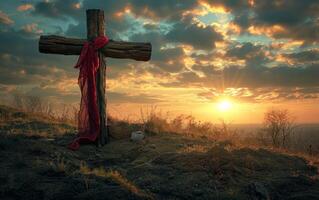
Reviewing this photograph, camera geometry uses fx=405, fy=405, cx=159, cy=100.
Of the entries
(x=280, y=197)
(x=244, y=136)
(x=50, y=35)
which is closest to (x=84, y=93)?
(x=50, y=35)

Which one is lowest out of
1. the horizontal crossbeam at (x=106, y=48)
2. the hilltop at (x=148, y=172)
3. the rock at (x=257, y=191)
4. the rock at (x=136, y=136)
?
the rock at (x=257, y=191)

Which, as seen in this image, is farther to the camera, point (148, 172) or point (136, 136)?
point (136, 136)

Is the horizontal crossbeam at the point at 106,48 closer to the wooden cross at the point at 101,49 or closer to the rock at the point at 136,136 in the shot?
the wooden cross at the point at 101,49

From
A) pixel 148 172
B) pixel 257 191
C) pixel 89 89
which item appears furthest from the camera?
pixel 89 89

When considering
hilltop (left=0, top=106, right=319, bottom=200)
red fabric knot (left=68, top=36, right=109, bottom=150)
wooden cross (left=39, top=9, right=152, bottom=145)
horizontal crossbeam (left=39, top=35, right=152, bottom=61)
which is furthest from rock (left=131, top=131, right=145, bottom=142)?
horizontal crossbeam (left=39, top=35, right=152, bottom=61)

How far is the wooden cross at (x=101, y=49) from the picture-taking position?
11.2m

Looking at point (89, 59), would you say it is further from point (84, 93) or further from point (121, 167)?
point (121, 167)

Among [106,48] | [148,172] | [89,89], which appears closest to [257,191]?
[148,172]

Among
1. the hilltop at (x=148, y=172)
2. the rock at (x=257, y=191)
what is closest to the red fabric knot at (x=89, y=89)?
the hilltop at (x=148, y=172)

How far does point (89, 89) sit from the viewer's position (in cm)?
1123

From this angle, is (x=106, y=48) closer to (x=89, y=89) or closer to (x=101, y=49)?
(x=101, y=49)

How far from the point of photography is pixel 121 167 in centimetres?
876

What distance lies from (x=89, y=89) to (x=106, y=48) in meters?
1.24

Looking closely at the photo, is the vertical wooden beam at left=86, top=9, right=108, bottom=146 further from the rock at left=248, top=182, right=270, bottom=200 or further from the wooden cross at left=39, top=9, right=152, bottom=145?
the rock at left=248, top=182, right=270, bottom=200
